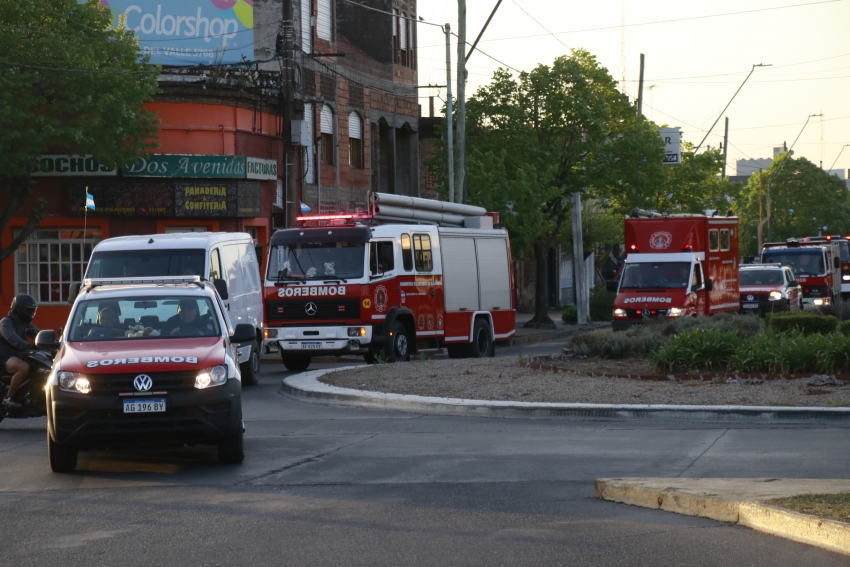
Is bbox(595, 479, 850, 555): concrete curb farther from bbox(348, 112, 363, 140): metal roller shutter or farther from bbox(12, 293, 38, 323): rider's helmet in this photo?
bbox(348, 112, 363, 140): metal roller shutter

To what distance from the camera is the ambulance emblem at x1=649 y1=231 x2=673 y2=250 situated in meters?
31.5

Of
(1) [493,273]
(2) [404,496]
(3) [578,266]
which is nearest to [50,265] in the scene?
(1) [493,273]

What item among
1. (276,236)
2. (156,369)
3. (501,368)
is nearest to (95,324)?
(156,369)

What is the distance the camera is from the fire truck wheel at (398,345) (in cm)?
2312

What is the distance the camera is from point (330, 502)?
9.58 meters

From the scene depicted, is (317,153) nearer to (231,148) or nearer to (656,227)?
(231,148)

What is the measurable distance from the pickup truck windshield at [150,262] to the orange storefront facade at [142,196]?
46.3 ft

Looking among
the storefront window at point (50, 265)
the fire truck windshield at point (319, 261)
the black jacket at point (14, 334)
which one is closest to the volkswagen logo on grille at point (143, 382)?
the black jacket at point (14, 334)

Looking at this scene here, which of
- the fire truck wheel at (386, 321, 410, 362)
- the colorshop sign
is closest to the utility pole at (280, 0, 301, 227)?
the fire truck wheel at (386, 321, 410, 362)

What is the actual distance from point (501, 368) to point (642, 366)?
2.38 meters

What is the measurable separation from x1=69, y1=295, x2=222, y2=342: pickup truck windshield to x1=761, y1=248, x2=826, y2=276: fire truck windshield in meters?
36.9

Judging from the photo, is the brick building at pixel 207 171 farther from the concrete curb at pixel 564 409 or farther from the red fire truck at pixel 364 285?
the concrete curb at pixel 564 409

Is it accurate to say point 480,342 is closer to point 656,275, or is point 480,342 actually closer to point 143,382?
point 656,275

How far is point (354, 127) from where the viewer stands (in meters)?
42.0
